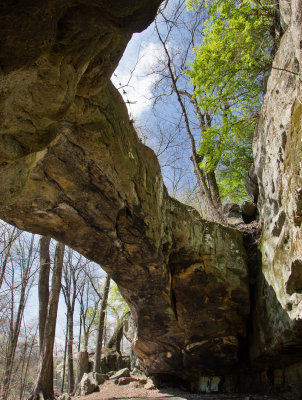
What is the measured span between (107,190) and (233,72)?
5.70 meters

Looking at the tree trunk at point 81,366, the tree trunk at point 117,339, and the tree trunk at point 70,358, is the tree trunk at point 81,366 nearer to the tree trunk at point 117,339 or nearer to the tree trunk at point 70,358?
the tree trunk at point 70,358

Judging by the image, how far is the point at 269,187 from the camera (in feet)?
18.6

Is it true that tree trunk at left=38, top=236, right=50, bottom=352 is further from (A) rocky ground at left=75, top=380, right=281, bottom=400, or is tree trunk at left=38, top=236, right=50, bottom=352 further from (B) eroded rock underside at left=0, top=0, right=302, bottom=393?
(B) eroded rock underside at left=0, top=0, right=302, bottom=393

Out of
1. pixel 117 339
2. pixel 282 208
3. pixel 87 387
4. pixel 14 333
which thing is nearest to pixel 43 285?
pixel 87 387

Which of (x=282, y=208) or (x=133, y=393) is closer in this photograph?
(x=282, y=208)

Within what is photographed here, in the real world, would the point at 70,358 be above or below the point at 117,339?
below

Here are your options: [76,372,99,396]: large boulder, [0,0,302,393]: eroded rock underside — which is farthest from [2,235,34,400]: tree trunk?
[0,0,302,393]: eroded rock underside

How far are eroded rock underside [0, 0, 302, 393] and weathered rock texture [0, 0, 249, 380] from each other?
14 mm

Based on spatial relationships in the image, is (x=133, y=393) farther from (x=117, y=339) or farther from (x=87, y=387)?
(x=117, y=339)

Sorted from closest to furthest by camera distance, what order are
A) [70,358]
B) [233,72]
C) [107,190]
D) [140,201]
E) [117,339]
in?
[107,190] < [140,201] < [233,72] < [70,358] < [117,339]

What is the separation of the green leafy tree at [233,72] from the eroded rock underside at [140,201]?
1.56 metres

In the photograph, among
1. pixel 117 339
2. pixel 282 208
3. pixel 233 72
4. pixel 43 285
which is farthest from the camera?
pixel 117 339

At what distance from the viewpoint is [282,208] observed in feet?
16.1

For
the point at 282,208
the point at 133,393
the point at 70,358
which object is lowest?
the point at 70,358
